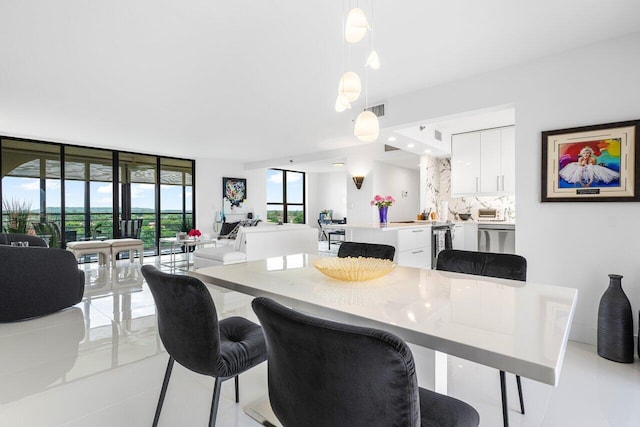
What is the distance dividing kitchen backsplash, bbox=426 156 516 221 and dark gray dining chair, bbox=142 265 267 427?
18.2ft

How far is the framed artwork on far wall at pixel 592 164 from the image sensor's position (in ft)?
8.16

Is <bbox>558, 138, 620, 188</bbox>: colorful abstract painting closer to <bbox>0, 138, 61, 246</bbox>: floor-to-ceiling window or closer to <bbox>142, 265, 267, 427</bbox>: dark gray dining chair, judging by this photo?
<bbox>142, 265, 267, 427</bbox>: dark gray dining chair

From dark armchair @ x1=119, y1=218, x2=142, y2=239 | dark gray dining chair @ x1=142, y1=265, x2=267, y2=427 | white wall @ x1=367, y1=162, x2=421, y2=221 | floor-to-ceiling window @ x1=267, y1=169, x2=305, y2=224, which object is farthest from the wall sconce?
dark gray dining chair @ x1=142, y1=265, x2=267, y2=427

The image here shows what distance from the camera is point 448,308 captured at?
115 cm

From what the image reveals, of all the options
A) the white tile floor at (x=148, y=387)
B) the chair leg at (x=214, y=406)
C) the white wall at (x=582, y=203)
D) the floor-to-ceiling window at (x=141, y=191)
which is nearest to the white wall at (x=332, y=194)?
the floor-to-ceiling window at (x=141, y=191)

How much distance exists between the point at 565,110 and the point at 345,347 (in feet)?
10.2

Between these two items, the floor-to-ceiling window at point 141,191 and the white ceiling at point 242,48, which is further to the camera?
the floor-to-ceiling window at point 141,191

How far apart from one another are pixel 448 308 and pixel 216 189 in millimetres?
8355

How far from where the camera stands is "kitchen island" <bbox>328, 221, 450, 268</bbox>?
452 cm

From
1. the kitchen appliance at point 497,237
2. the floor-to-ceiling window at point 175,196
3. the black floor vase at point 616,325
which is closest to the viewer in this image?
the black floor vase at point 616,325

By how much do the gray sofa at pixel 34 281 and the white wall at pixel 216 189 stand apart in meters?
5.00

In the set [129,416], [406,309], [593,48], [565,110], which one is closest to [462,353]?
[406,309]

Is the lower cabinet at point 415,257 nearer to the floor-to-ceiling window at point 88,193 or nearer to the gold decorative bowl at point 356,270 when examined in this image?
the gold decorative bowl at point 356,270

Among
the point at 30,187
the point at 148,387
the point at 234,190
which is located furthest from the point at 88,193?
the point at 148,387
